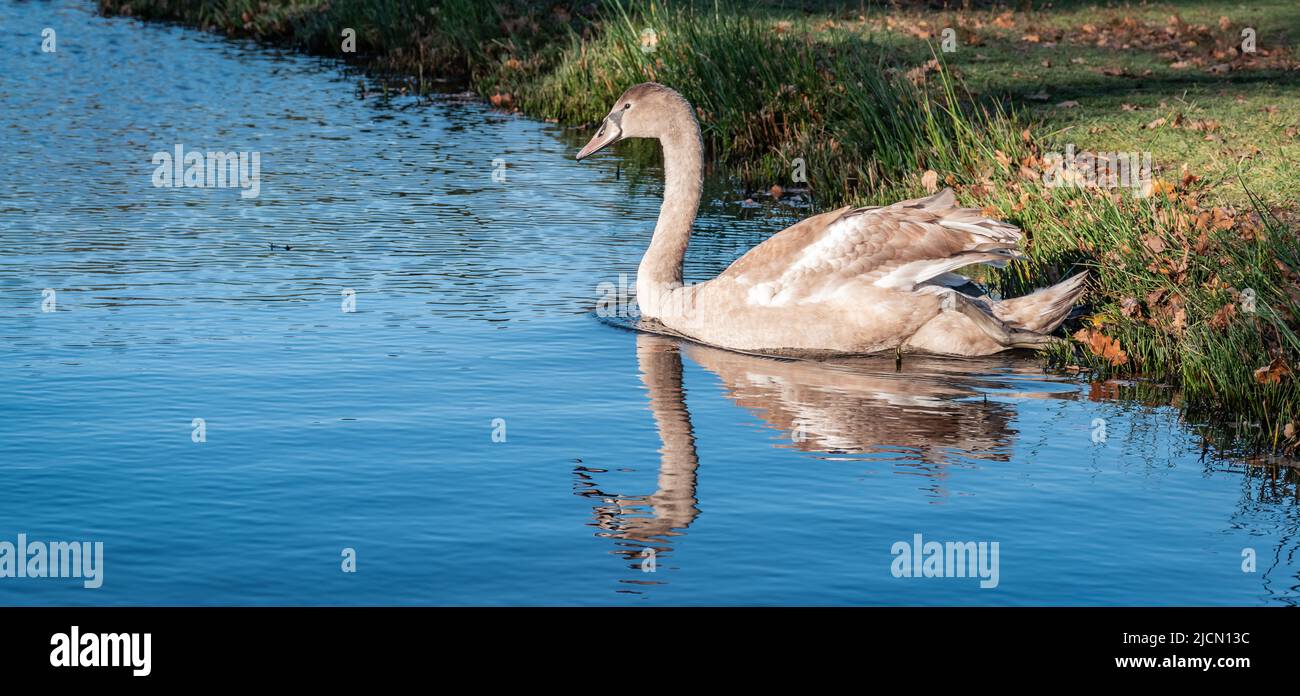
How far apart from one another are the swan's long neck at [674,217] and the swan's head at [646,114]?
6 centimetres

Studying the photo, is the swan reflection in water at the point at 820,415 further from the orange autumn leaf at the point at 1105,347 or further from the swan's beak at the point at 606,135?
the swan's beak at the point at 606,135

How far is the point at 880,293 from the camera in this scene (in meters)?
13.4

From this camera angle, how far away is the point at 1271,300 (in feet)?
40.1

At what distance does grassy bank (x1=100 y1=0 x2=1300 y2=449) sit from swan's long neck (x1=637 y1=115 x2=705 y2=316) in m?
2.24

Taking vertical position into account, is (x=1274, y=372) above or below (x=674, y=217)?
below

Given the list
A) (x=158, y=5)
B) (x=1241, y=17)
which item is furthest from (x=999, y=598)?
(x=158, y=5)

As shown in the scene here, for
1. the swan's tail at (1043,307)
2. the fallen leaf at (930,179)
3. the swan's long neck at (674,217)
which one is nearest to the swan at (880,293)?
the swan's tail at (1043,307)

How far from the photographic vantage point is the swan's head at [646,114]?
15578 mm

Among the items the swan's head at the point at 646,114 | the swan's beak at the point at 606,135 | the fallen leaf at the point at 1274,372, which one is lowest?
the fallen leaf at the point at 1274,372

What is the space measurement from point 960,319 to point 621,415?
112 inches

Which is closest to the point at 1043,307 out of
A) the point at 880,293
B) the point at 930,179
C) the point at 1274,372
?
the point at 880,293

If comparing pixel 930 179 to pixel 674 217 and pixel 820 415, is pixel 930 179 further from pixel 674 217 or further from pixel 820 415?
pixel 820 415

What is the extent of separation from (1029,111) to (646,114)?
8.60 metres
